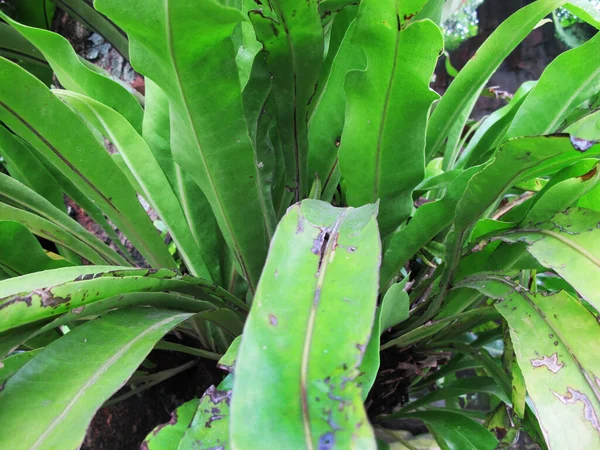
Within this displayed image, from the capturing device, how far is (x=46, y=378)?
31 cm

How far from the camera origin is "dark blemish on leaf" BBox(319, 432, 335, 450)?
0.66 feet

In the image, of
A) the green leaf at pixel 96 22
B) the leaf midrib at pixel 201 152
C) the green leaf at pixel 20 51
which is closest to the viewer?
the leaf midrib at pixel 201 152

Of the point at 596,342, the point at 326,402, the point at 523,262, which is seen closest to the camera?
the point at 326,402

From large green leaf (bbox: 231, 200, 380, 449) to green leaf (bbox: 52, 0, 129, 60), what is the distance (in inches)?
28.3

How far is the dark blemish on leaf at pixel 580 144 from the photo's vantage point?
30 cm

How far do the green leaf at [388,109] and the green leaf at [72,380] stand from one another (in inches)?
8.8

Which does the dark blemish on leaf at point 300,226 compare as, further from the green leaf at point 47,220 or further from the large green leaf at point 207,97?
the green leaf at point 47,220

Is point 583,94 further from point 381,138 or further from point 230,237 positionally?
point 230,237

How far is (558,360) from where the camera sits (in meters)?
0.32

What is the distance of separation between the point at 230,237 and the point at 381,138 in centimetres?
18

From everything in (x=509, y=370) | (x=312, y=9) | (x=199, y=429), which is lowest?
(x=509, y=370)

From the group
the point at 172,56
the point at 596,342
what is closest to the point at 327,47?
the point at 172,56

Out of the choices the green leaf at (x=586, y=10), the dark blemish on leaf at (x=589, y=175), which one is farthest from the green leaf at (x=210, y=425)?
the green leaf at (x=586, y=10)

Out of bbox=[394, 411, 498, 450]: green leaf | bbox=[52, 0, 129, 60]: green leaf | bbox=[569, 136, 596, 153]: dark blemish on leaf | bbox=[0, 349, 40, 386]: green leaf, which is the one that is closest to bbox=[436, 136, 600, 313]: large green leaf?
bbox=[569, 136, 596, 153]: dark blemish on leaf
